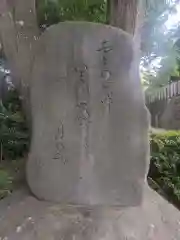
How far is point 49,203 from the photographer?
179cm

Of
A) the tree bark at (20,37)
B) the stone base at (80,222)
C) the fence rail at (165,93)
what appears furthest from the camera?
the fence rail at (165,93)

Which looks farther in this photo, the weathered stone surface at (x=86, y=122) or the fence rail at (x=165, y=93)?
the fence rail at (x=165, y=93)

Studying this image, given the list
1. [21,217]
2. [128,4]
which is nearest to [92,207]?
[21,217]

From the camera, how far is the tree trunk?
1.84m

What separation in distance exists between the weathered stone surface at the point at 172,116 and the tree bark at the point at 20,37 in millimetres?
2291

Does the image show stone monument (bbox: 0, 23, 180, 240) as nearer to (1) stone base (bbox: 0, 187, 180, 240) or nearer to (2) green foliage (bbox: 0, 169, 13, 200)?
(1) stone base (bbox: 0, 187, 180, 240)

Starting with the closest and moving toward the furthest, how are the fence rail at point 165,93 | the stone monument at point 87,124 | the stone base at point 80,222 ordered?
the stone base at point 80,222, the stone monument at point 87,124, the fence rail at point 165,93

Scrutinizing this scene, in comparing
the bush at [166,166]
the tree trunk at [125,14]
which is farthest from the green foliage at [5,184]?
the tree trunk at [125,14]

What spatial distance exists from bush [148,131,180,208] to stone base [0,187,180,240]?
18.4 inches

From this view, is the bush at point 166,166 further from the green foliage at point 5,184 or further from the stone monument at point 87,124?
the green foliage at point 5,184

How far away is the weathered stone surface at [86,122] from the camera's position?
5.81ft

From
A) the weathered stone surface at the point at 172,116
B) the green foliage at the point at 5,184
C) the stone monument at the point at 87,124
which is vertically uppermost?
the stone monument at the point at 87,124

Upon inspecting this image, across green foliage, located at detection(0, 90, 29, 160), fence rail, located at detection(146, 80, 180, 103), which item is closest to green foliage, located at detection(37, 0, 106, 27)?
green foliage, located at detection(0, 90, 29, 160)

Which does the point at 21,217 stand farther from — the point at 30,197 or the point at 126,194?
the point at 126,194
